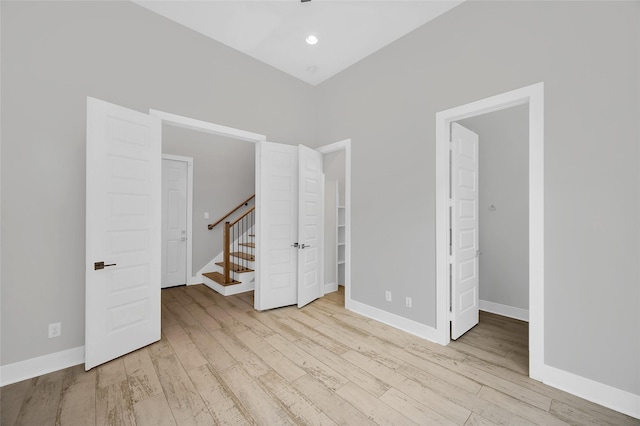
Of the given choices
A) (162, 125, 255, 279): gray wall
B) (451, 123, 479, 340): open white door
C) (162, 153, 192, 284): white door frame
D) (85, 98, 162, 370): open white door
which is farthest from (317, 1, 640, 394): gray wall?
(162, 153, 192, 284): white door frame

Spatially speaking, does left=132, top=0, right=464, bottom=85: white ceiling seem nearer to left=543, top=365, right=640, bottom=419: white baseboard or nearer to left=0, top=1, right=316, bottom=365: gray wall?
left=0, top=1, right=316, bottom=365: gray wall

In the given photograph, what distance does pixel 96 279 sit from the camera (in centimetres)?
225

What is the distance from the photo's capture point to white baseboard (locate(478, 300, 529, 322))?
11.1ft

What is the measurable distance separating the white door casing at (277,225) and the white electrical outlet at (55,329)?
1942 mm

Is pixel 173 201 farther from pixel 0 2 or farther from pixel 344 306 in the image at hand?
pixel 344 306

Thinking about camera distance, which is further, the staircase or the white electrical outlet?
the staircase

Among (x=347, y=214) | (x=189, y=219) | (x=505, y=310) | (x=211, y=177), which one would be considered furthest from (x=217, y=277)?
(x=505, y=310)

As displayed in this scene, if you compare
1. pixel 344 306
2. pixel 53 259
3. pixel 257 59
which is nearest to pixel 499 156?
→ pixel 344 306

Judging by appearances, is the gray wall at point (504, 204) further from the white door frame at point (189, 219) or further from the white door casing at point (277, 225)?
the white door frame at point (189, 219)

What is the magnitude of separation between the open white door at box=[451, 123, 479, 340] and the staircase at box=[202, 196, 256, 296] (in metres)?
3.24

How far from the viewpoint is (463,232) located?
292cm

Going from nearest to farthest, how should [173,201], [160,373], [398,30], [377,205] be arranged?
1. [160,373]
2. [398,30]
3. [377,205]
4. [173,201]

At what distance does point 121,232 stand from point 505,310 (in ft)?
15.1

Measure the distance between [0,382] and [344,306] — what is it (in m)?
3.37
